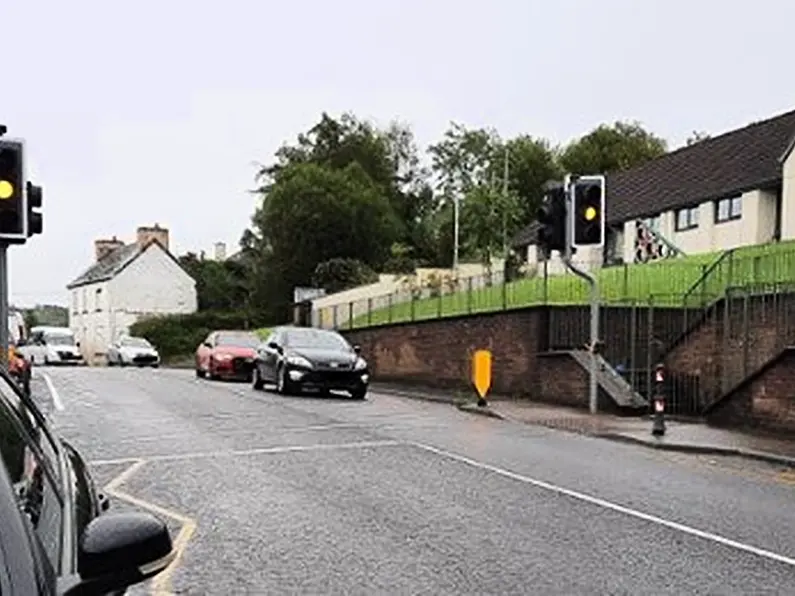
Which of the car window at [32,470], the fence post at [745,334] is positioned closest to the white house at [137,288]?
the fence post at [745,334]

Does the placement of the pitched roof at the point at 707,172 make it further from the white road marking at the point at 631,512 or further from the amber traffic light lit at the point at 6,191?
the amber traffic light lit at the point at 6,191

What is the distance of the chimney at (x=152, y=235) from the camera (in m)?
79.0

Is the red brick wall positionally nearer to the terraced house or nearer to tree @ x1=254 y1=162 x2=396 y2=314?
the terraced house

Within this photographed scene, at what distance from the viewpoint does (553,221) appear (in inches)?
795

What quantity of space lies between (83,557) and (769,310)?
1746 centimetres

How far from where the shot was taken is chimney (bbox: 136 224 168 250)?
79.0 meters

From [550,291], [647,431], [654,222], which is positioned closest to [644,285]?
[550,291]

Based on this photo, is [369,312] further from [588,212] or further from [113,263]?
[113,263]

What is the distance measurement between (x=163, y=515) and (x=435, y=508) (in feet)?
7.48

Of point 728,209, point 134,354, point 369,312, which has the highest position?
point 728,209

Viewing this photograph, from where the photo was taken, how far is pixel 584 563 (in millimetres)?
7844

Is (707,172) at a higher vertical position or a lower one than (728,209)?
higher

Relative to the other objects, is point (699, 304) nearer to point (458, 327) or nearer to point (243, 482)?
point (458, 327)

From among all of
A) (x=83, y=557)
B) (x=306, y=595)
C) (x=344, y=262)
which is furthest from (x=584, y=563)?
(x=344, y=262)
